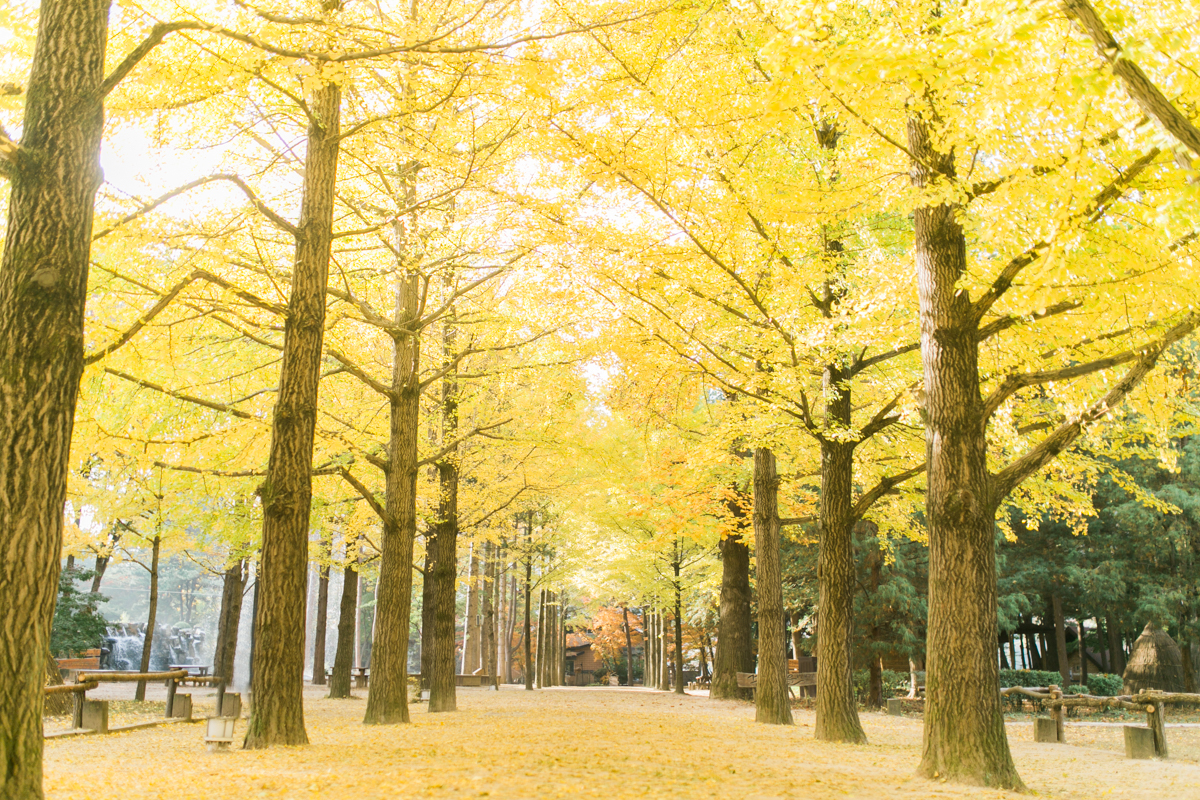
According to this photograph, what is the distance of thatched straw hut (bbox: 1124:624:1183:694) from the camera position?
2002 cm

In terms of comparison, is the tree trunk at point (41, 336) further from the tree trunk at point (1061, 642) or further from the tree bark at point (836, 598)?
the tree trunk at point (1061, 642)

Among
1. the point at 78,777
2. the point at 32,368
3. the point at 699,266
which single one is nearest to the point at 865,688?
the point at 699,266

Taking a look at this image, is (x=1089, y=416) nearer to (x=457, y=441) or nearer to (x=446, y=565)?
(x=457, y=441)

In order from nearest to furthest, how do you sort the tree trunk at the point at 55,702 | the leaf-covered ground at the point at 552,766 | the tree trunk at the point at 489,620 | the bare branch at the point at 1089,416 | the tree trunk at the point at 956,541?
the leaf-covered ground at the point at 552,766 → the tree trunk at the point at 956,541 → the bare branch at the point at 1089,416 → the tree trunk at the point at 55,702 → the tree trunk at the point at 489,620

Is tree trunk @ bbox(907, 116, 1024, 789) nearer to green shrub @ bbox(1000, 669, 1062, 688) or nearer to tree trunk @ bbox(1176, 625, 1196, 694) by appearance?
tree trunk @ bbox(1176, 625, 1196, 694)

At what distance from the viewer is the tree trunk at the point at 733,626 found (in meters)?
19.8

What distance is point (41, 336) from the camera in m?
4.38

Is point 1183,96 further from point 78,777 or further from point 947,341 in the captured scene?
point 78,777

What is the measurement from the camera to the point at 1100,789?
7023 millimetres

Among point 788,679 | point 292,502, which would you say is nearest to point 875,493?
point 292,502

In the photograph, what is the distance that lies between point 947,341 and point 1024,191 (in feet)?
5.31

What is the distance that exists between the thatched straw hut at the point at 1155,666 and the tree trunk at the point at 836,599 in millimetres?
14719

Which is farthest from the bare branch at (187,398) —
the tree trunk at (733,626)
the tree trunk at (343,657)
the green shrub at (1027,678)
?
the green shrub at (1027,678)

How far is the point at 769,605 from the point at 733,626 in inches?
273
